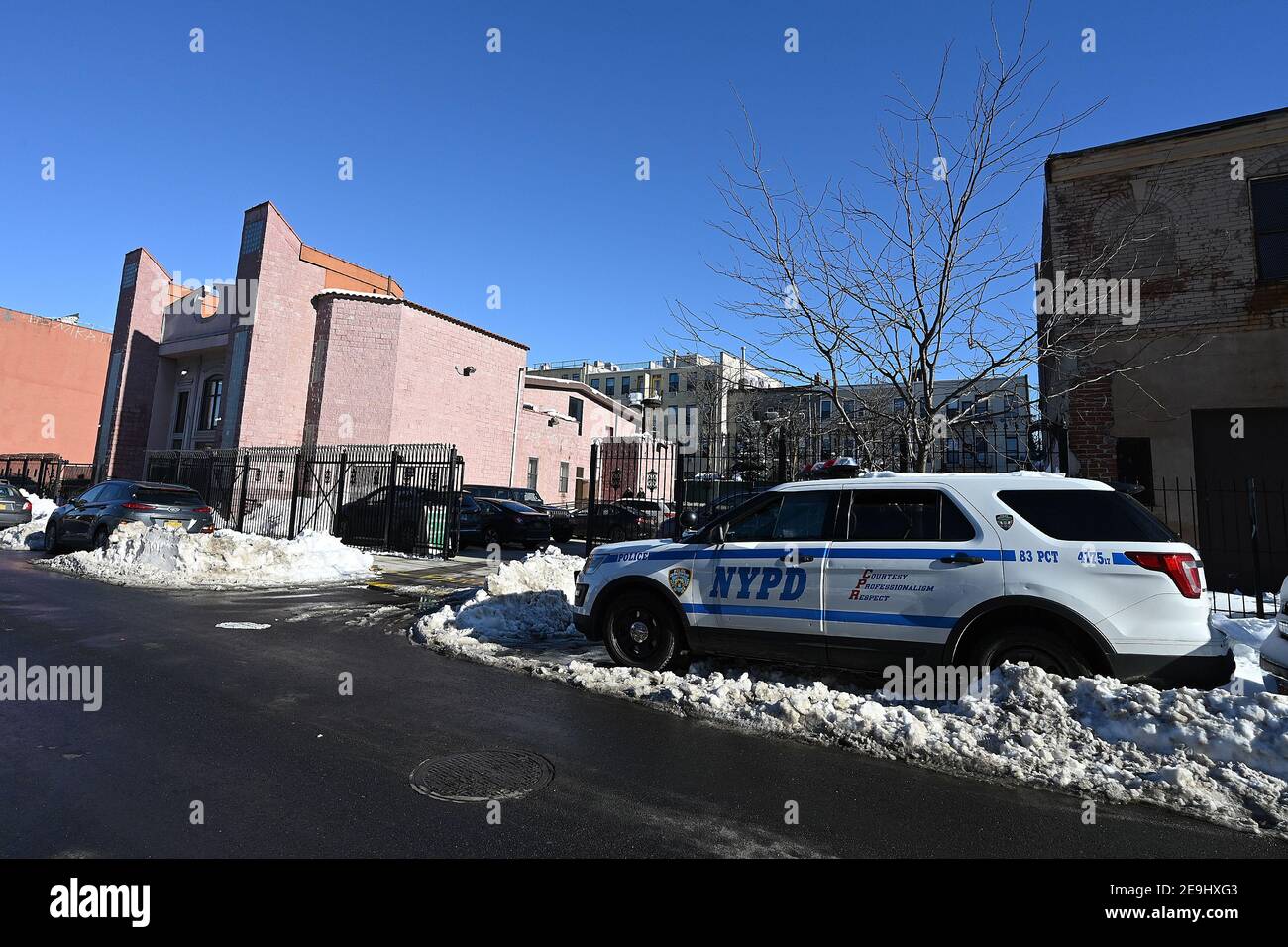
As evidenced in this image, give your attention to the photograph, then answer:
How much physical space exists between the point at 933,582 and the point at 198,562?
12.8 metres

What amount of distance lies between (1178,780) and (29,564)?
18.2m

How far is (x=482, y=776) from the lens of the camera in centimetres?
383

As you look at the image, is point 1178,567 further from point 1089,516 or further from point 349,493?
point 349,493

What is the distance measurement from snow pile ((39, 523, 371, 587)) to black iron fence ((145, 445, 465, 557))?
356cm

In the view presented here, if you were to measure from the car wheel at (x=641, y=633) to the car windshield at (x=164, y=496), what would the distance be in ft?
40.9

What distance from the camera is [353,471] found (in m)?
18.7

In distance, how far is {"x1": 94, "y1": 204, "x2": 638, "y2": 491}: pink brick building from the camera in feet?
80.6

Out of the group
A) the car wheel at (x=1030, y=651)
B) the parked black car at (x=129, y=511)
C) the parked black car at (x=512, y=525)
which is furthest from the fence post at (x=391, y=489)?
the car wheel at (x=1030, y=651)

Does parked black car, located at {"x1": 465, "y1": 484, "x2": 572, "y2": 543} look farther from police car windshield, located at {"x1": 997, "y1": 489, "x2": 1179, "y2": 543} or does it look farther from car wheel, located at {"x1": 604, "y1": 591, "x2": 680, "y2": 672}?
police car windshield, located at {"x1": 997, "y1": 489, "x2": 1179, "y2": 543}

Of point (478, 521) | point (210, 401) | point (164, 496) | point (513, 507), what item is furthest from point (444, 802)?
point (210, 401)

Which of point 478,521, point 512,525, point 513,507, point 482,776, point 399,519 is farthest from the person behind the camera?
point 478,521
